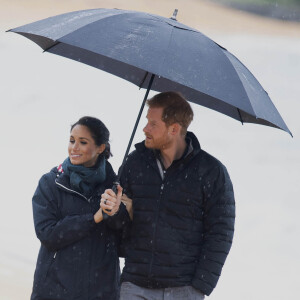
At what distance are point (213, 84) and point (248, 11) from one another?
20.2 meters

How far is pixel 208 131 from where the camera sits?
15.9 metres

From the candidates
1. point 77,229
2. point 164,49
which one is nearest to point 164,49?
point 164,49

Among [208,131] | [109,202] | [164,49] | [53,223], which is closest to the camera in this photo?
[164,49]

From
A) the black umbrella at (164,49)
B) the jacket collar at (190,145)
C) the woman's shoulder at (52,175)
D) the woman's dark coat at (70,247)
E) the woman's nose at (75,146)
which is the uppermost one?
the black umbrella at (164,49)

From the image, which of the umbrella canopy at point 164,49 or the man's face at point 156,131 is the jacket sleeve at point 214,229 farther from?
the umbrella canopy at point 164,49

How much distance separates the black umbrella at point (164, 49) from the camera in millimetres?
4500

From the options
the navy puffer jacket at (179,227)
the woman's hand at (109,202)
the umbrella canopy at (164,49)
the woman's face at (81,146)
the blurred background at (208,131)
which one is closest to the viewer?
the umbrella canopy at (164,49)

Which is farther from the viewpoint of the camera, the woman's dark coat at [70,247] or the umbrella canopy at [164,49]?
the woman's dark coat at [70,247]

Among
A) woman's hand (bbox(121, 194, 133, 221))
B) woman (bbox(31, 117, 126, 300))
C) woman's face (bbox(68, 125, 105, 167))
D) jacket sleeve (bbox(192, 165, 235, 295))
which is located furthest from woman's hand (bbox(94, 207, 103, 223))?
jacket sleeve (bbox(192, 165, 235, 295))

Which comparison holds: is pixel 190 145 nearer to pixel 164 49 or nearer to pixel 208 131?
pixel 164 49

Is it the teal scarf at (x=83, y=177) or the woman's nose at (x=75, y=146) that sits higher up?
the woman's nose at (x=75, y=146)

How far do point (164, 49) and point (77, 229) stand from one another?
40.9 inches

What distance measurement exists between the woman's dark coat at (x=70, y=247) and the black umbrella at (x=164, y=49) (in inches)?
31.4

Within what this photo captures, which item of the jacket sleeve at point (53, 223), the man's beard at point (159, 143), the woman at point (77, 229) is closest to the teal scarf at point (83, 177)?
the woman at point (77, 229)
